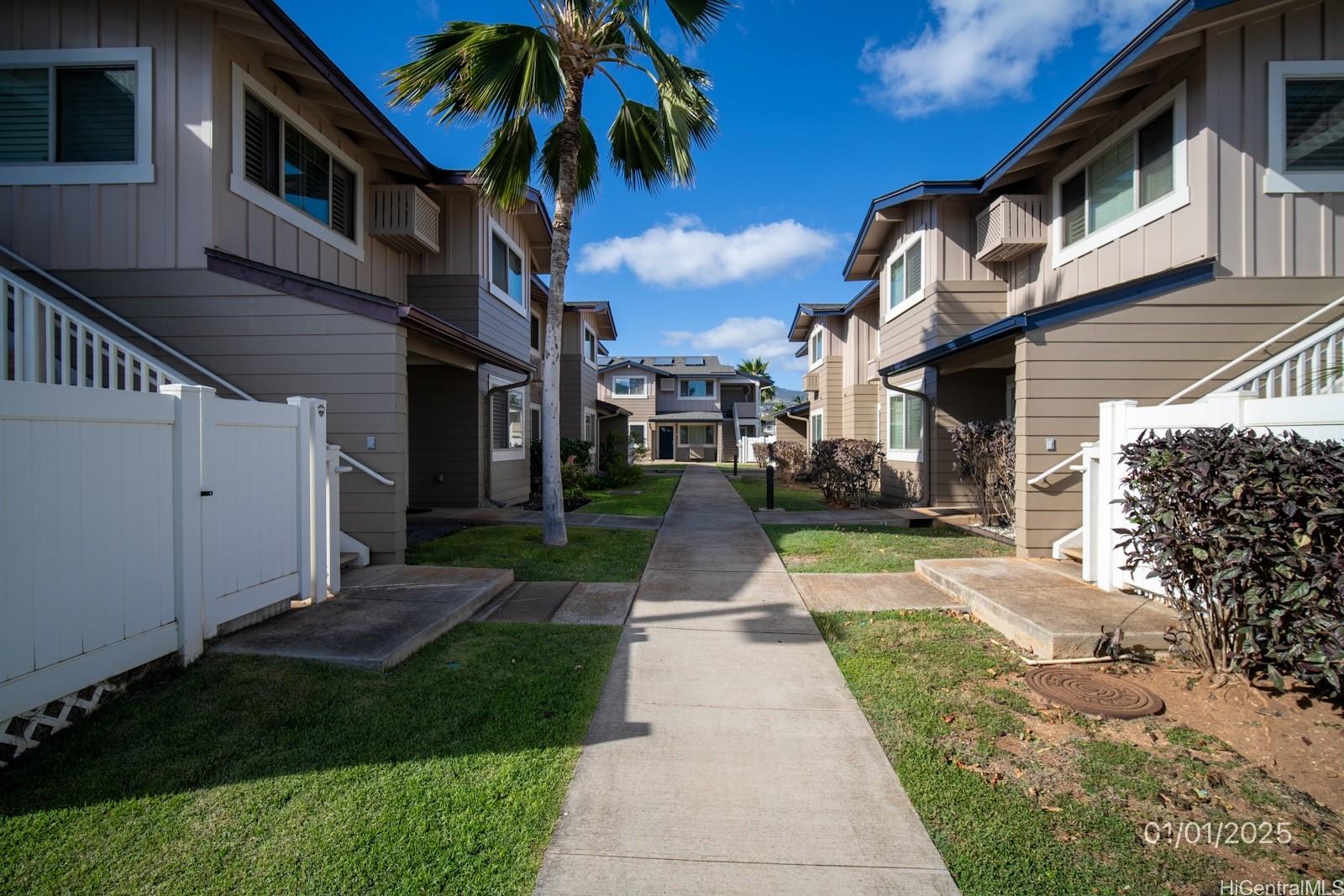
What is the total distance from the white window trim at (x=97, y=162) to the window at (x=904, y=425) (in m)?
12.2

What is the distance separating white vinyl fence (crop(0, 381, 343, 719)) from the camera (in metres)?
3.07

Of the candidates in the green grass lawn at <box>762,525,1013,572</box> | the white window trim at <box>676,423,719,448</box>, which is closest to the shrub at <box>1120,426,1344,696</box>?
the green grass lawn at <box>762,525,1013,572</box>

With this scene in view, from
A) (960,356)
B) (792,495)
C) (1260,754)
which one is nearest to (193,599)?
(1260,754)

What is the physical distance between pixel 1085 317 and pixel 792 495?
1001 cm

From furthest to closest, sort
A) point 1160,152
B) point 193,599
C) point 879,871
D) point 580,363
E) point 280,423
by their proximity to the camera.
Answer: point 580,363 → point 1160,152 → point 280,423 → point 193,599 → point 879,871

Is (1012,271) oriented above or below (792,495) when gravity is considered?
above

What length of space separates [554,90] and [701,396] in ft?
104

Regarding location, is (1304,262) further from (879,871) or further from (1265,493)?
(879,871)

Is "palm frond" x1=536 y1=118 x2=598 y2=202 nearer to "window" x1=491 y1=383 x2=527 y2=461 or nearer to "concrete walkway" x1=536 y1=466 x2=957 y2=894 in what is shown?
"window" x1=491 y1=383 x2=527 y2=461

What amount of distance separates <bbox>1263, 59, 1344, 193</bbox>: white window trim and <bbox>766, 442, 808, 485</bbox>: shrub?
1487 centimetres

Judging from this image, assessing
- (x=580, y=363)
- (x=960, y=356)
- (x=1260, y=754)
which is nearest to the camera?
(x=1260, y=754)

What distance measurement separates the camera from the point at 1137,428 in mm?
5492

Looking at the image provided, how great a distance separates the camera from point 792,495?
54.5ft
